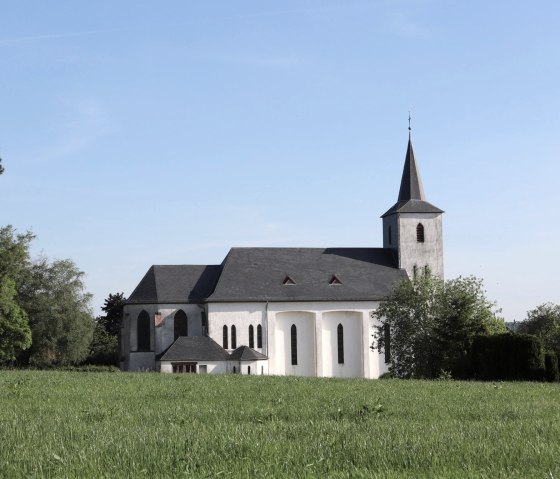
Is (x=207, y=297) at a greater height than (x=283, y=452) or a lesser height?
greater

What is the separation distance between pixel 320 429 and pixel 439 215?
63.2 m

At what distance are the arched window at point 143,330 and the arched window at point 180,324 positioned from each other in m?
2.15

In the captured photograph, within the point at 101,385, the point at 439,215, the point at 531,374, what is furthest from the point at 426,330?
the point at 101,385

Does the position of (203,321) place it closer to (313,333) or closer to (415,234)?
(313,333)

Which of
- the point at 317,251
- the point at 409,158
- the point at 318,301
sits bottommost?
the point at 318,301

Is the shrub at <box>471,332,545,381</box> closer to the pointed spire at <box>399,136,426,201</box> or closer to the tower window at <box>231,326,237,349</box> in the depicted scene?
the tower window at <box>231,326,237,349</box>

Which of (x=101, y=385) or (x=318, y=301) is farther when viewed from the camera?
(x=318, y=301)

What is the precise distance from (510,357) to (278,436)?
29564 mm

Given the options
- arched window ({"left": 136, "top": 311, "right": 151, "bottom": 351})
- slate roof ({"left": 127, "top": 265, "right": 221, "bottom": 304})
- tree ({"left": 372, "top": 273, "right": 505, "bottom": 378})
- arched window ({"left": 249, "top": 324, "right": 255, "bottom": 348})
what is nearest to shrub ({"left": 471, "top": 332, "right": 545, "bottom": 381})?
tree ({"left": 372, "top": 273, "right": 505, "bottom": 378})

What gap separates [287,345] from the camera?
6869 cm

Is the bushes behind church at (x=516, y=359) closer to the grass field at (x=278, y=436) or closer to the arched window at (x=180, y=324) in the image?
the grass field at (x=278, y=436)

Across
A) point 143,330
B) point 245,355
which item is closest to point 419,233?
point 245,355

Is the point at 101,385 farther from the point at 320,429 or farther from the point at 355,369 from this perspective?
the point at 355,369

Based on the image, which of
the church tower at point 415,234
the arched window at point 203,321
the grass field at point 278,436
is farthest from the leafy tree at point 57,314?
the grass field at point 278,436
